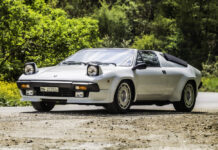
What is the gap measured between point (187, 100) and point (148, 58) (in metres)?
1.45

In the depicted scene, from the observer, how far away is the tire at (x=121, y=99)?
1134 centimetres

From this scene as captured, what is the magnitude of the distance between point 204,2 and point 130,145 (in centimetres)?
4777

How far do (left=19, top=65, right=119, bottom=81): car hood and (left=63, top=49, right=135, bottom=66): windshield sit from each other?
403 mm

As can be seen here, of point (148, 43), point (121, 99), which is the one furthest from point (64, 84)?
point (148, 43)

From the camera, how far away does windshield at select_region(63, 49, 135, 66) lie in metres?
12.0

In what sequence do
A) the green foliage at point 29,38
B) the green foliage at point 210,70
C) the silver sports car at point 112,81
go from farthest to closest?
the green foliage at point 210,70 < the green foliage at point 29,38 < the silver sports car at point 112,81

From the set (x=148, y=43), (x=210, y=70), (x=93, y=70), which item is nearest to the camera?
(x=93, y=70)

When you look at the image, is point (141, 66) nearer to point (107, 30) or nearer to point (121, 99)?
point (121, 99)

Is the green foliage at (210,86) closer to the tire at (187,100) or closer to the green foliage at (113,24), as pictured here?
the tire at (187,100)

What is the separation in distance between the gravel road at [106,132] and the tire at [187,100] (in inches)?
92.4

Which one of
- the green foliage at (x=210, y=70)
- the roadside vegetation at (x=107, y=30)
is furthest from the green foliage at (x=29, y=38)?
the green foliage at (x=210, y=70)

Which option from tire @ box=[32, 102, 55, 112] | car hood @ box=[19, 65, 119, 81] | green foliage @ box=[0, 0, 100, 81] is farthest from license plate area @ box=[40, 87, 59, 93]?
green foliage @ box=[0, 0, 100, 81]

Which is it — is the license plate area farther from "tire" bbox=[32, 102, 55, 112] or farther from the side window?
the side window

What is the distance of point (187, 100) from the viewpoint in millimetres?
13305
